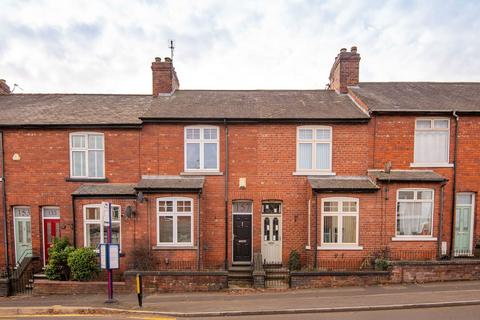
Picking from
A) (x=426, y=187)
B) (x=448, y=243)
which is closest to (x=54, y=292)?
(x=426, y=187)

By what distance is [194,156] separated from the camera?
1148 cm

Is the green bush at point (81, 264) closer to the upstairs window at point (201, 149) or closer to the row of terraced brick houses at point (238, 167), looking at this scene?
the row of terraced brick houses at point (238, 167)

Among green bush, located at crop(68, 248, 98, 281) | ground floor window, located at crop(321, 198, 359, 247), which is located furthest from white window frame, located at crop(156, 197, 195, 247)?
ground floor window, located at crop(321, 198, 359, 247)

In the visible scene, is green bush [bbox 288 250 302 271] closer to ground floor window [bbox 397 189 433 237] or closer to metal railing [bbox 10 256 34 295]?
ground floor window [bbox 397 189 433 237]

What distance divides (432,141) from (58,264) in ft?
50.9

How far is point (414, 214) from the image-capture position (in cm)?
1088

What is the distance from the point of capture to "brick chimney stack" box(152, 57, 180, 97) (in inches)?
543

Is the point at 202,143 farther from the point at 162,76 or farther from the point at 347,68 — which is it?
the point at 347,68

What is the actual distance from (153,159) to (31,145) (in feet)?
17.3

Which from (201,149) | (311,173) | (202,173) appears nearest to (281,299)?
(311,173)

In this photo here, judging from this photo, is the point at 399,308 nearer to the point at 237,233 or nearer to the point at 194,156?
the point at 237,233

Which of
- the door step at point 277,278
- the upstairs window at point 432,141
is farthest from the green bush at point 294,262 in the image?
the upstairs window at point 432,141

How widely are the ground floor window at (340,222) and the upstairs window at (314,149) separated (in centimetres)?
155

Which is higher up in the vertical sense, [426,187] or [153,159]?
[153,159]
